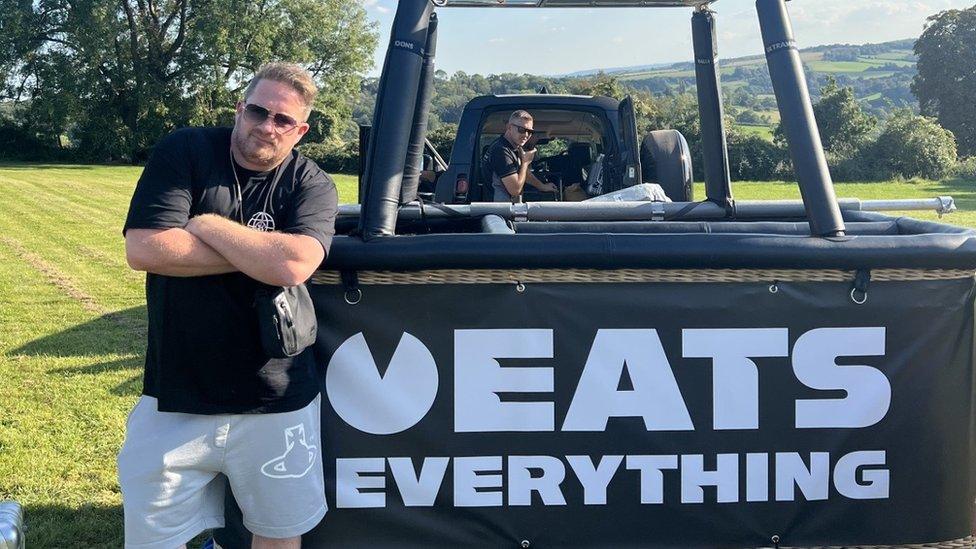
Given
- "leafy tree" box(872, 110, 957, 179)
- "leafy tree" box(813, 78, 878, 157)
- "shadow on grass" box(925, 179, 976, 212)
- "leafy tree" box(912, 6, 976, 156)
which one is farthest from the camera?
"leafy tree" box(912, 6, 976, 156)

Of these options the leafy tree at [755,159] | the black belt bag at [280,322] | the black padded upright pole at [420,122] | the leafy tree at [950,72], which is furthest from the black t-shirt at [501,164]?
the leafy tree at [950,72]

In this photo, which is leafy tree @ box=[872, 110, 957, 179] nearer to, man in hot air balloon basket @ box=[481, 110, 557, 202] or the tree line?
the tree line

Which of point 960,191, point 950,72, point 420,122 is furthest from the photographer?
point 950,72

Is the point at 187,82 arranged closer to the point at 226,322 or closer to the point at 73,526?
the point at 73,526

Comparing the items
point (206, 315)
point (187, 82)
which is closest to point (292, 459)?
point (206, 315)

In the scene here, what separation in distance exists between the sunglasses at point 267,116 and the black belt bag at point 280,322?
1.35 ft

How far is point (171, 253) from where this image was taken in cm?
228

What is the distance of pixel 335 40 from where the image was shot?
152 ft

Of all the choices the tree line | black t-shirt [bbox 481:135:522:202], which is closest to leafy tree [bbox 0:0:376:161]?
the tree line

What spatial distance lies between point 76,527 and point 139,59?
4268cm

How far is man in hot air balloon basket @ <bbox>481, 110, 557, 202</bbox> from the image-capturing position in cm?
619

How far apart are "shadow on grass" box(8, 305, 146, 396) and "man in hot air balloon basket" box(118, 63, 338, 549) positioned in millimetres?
3413

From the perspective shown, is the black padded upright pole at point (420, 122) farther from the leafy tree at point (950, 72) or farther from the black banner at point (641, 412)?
the leafy tree at point (950, 72)

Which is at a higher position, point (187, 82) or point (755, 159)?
point (187, 82)
